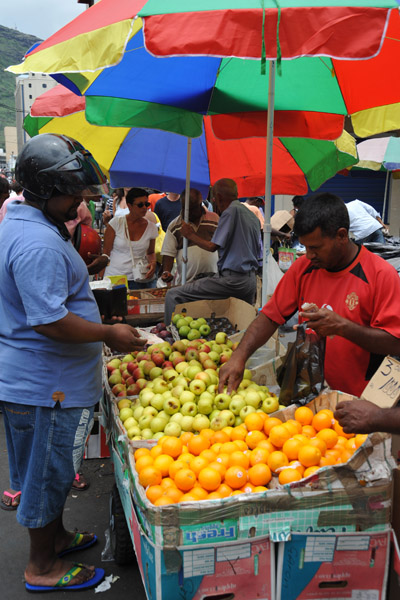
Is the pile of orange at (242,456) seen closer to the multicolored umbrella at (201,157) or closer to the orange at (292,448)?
the orange at (292,448)

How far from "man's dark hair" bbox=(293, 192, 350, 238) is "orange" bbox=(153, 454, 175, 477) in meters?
1.34

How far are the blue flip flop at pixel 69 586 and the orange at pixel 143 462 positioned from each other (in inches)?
40.4

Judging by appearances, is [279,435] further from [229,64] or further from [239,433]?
[229,64]

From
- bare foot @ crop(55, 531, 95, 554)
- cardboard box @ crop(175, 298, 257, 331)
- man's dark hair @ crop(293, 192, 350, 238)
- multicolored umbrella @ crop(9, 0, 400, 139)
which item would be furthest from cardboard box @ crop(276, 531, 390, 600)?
cardboard box @ crop(175, 298, 257, 331)

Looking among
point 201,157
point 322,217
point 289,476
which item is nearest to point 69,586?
point 289,476

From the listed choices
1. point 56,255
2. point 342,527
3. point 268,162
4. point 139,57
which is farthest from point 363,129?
point 342,527

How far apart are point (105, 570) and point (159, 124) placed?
145 inches

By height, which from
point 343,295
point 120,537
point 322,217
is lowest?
point 120,537

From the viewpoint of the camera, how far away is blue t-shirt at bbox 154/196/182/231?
9.21m

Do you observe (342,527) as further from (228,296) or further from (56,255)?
(228,296)

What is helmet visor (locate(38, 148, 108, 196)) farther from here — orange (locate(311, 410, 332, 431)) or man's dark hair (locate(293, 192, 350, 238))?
orange (locate(311, 410, 332, 431))

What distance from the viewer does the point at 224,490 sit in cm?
223

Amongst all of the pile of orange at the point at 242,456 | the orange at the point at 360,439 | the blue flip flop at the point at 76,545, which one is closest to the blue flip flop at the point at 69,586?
the blue flip flop at the point at 76,545

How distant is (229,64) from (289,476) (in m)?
3.81
